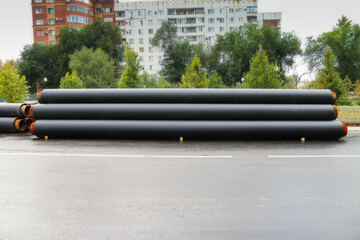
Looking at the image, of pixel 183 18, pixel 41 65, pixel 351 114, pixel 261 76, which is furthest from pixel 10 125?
pixel 183 18

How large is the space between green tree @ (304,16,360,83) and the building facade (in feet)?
73.6

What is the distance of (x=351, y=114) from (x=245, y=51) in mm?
44632

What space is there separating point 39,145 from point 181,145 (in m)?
3.21

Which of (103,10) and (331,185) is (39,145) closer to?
(331,185)

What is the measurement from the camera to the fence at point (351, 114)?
1228 cm

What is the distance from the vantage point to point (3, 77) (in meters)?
23.6

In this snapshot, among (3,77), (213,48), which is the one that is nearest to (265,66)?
(3,77)

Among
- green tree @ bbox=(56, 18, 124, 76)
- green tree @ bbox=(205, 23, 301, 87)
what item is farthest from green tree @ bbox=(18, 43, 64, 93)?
green tree @ bbox=(205, 23, 301, 87)

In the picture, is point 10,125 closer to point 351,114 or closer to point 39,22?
point 351,114

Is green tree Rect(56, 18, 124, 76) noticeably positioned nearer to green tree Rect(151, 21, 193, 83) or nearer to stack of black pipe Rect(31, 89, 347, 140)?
green tree Rect(151, 21, 193, 83)

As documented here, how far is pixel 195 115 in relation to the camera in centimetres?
769

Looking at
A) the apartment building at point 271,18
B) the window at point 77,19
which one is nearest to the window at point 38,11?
the window at point 77,19

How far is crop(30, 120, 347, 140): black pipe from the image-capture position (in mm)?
7477

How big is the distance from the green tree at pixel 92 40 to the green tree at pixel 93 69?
6.88m
